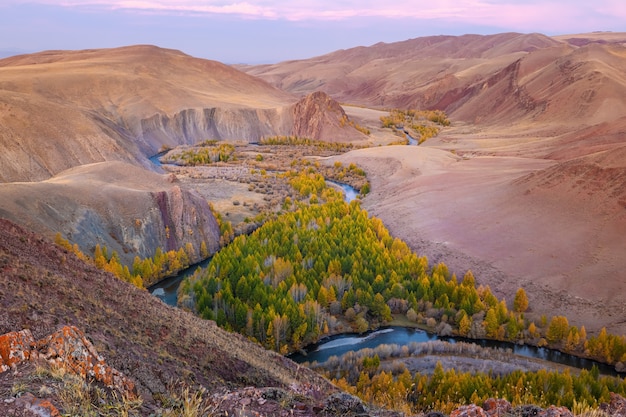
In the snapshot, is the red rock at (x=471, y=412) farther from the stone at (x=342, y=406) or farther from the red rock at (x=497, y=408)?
the stone at (x=342, y=406)

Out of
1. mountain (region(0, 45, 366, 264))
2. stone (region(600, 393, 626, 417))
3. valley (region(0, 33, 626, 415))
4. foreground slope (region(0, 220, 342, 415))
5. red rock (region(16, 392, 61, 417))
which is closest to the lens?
red rock (region(16, 392, 61, 417))

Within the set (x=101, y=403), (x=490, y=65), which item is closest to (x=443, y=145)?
(x=101, y=403)

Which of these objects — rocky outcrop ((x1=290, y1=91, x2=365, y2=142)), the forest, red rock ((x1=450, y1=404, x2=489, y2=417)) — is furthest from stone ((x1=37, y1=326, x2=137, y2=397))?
rocky outcrop ((x1=290, y1=91, x2=365, y2=142))

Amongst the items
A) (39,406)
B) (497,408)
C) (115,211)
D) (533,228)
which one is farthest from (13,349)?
(533,228)

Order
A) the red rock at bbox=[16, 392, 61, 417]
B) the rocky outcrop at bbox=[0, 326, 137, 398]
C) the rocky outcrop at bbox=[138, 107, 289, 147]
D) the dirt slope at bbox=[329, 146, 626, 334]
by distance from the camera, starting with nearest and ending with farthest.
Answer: the red rock at bbox=[16, 392, 61, 417] < the rocky outcrop at bbox=[0, 326, 137, 398] < the dirt slope at bbox=[329, 146, 626, 334] < the rocky outcrop at bbox=[138, 107, 289, 147]

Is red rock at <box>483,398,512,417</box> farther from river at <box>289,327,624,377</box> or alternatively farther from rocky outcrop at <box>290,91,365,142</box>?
rocky outcrop at <box>290,91,365,142</box>

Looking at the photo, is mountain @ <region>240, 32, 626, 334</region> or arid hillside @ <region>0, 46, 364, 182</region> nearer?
mountain @ <region>240, 32, 626, 334</region>

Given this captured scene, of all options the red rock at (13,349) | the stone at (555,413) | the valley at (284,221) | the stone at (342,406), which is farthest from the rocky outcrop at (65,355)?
the stone at (555,413)

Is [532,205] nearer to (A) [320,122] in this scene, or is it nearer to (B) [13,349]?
(B) [13,349]
